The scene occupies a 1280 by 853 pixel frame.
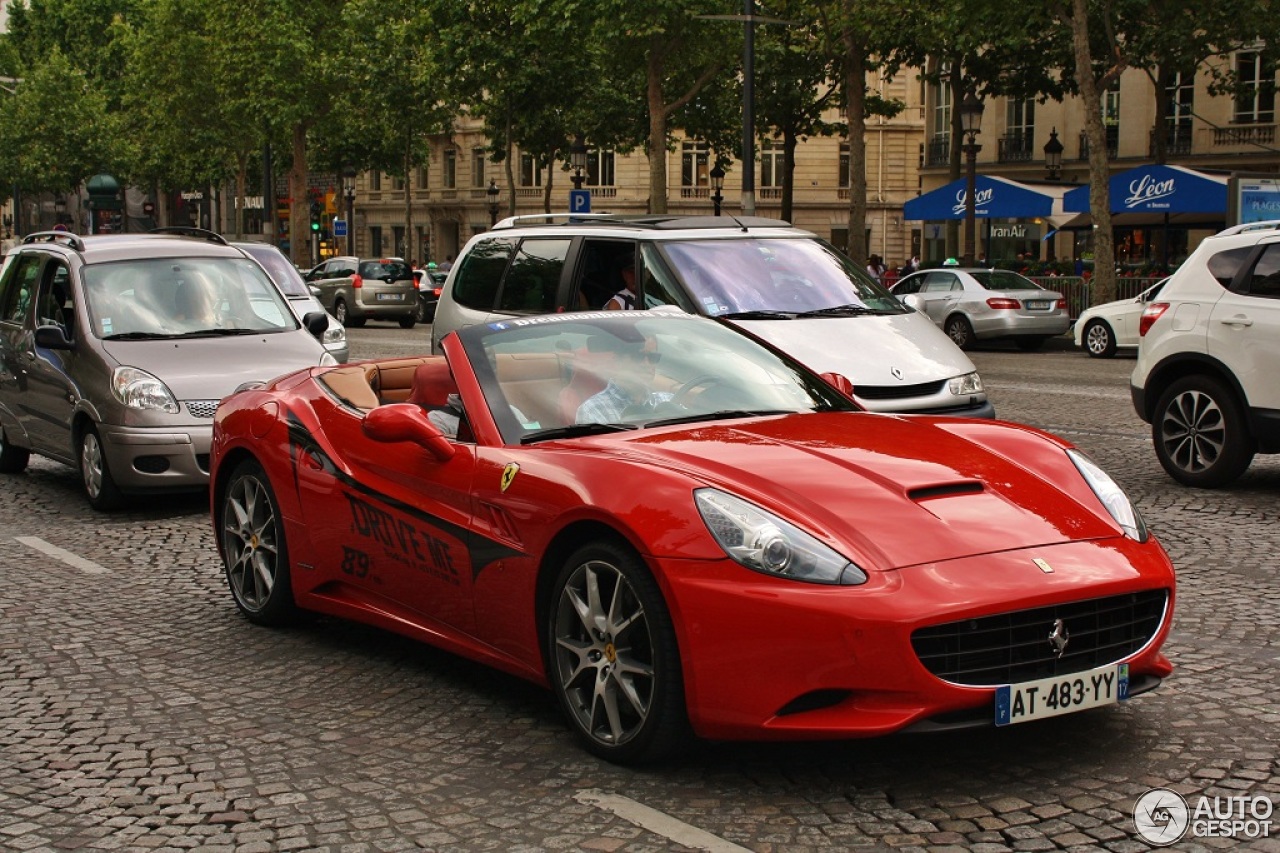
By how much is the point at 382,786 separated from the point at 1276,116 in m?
56.3

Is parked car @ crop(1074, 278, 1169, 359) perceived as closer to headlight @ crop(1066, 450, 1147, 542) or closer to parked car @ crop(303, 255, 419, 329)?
parked car @ crop(303, 255, 419, 329)

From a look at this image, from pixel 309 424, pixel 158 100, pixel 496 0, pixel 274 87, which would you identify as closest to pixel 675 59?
pixel 496 0

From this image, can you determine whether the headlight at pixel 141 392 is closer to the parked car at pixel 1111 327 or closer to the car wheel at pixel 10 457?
the car wheel at pixel 10 457

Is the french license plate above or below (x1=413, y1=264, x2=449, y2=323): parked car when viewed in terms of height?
above

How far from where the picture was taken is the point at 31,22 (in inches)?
3856

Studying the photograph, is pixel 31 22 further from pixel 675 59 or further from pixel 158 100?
pixel 675 59

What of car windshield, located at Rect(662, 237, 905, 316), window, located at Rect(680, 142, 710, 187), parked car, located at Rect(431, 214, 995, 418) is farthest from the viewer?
window, located at Rect(680, 142, 710, 187)

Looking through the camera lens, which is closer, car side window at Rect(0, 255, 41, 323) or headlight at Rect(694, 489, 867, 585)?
headlight at Rect(694, 489, 867, 585)

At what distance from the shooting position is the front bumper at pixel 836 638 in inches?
173

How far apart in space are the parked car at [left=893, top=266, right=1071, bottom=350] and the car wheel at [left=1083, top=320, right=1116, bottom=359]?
70.2 inches

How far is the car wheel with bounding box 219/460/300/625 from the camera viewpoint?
6926 millimetres

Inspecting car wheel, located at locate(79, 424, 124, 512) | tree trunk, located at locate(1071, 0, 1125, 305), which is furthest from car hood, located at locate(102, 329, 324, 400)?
tree trunk, located at locate(1071, 0, 1125, 305)

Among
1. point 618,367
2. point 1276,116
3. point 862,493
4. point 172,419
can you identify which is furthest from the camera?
point 1276,116

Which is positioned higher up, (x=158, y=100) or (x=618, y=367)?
(x=158, y=100)
